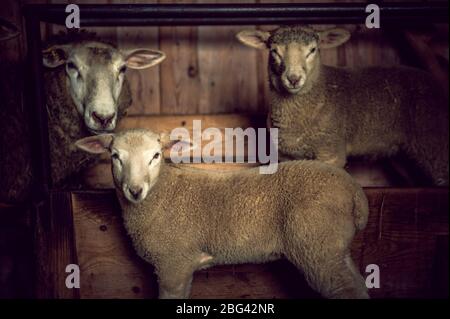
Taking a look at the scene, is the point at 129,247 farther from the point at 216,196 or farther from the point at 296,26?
the point at 296,26

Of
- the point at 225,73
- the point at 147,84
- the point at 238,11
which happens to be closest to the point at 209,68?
the point at 225,73

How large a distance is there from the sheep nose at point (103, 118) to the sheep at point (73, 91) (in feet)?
0.20

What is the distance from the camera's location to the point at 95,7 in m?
2.05

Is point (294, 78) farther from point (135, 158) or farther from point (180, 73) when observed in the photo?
point (180, 73)

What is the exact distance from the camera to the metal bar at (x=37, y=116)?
209 centimetres

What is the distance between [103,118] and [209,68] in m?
→ 1.25

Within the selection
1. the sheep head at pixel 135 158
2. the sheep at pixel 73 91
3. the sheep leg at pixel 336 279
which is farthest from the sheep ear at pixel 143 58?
the sheep leg at pixel 336 279

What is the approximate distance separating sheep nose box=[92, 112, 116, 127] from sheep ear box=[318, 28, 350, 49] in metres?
1.05

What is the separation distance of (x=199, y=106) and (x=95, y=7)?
4.26ft

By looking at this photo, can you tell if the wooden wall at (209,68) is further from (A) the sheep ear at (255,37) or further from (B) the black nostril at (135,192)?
(B) the black nostril at (135,192)

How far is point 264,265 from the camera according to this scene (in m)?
2.22

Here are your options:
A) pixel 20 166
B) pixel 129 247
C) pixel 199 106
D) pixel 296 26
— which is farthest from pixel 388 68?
pixel 20 166

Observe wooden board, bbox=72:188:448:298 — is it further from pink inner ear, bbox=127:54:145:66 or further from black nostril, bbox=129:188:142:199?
pink inner ear, bbox=127:54:145:66

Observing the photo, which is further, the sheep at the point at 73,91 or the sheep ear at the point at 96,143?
the sheep at the point at 73,91
